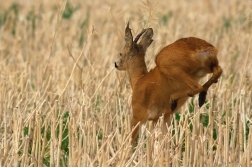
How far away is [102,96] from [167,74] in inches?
60.8

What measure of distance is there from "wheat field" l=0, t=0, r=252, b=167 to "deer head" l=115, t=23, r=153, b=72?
0.14m

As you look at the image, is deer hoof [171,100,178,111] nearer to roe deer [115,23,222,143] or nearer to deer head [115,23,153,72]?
roe deer [115,23,222,143]

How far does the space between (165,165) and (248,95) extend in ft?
7.65

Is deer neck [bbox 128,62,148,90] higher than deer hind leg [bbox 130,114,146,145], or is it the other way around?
deer neck [bbox 128,62,148,90]

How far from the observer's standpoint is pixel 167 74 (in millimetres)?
5891

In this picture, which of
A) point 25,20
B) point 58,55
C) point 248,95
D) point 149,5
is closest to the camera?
point 149,5

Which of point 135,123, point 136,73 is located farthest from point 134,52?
point 135,123

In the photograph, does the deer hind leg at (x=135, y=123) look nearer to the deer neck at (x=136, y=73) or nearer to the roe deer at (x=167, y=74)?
the roe deer at (x=167, y=74)

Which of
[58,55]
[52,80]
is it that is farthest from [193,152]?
[58,55]

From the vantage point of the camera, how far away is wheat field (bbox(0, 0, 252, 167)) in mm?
5449

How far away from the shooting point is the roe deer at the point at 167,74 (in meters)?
5.70

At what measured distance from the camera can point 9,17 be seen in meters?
Result: 12.0

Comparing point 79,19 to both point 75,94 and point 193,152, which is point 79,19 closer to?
point 75,94

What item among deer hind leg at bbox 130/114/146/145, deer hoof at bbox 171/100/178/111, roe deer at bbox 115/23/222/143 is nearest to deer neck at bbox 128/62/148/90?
roe deer at bbox 115/23/222/143
